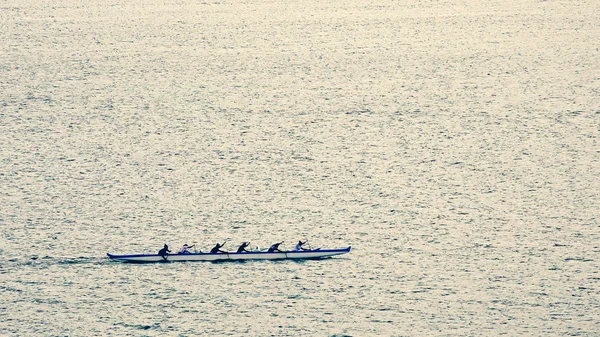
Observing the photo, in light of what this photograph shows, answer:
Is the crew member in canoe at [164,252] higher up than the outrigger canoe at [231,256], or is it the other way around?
the crew member in canoe at [164,252]

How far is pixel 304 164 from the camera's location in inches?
1780

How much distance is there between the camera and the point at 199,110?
52.6 meters

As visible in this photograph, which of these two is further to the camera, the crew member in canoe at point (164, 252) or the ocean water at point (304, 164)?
the crew member in canoe at point (164, 252)

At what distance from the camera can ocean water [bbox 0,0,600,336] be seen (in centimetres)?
3256

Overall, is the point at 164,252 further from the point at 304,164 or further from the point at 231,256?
the point at 304,164

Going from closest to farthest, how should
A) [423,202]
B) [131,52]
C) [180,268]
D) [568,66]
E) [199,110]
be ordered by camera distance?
[180,268], [423,202], [199,110], [568,66], [131,52]

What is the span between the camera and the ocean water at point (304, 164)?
107 feet

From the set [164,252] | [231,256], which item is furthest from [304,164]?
[164,252]

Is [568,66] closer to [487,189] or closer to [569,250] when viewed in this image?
[487,189]

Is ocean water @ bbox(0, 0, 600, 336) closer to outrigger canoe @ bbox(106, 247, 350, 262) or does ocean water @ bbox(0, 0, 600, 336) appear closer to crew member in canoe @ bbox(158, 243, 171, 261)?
outrigger canoe @ bbox(106, 247, 350, 262)

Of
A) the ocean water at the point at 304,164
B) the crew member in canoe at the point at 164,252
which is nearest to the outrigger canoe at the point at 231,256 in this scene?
the crew member in canoe at the point at 164,252

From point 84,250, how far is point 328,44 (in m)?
29.8

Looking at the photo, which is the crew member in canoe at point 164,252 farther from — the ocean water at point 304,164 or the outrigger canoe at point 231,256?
the ocean water at point 304,164

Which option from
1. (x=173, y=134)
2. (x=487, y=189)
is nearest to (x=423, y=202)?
(x=487, y=189)
